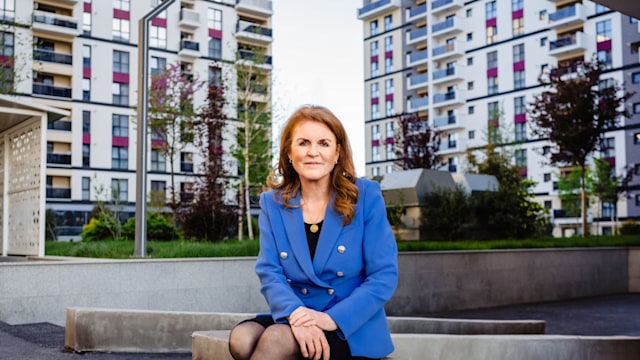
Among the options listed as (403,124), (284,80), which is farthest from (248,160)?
(403,124)

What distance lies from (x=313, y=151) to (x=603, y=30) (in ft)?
174

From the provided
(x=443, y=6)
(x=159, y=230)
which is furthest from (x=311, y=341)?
(x=443, y=6)

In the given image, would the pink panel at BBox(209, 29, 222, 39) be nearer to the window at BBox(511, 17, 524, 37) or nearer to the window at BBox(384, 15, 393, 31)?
the window at BBox(384, 15, 393, 31)

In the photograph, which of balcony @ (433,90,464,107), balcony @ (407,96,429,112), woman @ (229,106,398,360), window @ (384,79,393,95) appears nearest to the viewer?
woman @ (229,106,398,360)

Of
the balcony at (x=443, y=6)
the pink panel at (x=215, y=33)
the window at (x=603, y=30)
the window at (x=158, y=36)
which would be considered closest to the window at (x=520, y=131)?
the window at (x=603, y=30)

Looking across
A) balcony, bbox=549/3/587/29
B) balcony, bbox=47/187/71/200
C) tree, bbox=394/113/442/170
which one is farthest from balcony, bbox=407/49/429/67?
balcony, bbox=47/187/71/200

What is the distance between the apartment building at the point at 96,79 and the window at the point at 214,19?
16 centimetres

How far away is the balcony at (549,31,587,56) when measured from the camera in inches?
1978

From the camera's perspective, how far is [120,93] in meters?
50.1

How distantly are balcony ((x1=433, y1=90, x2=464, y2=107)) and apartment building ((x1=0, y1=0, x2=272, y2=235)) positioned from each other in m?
17.5

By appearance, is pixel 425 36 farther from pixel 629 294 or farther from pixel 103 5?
pixel 629 294

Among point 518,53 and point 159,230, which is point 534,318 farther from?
point 518,53

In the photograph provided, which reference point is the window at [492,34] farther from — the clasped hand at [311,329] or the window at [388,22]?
the clasped hand at [311,329]

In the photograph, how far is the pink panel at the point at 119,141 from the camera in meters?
49.2
